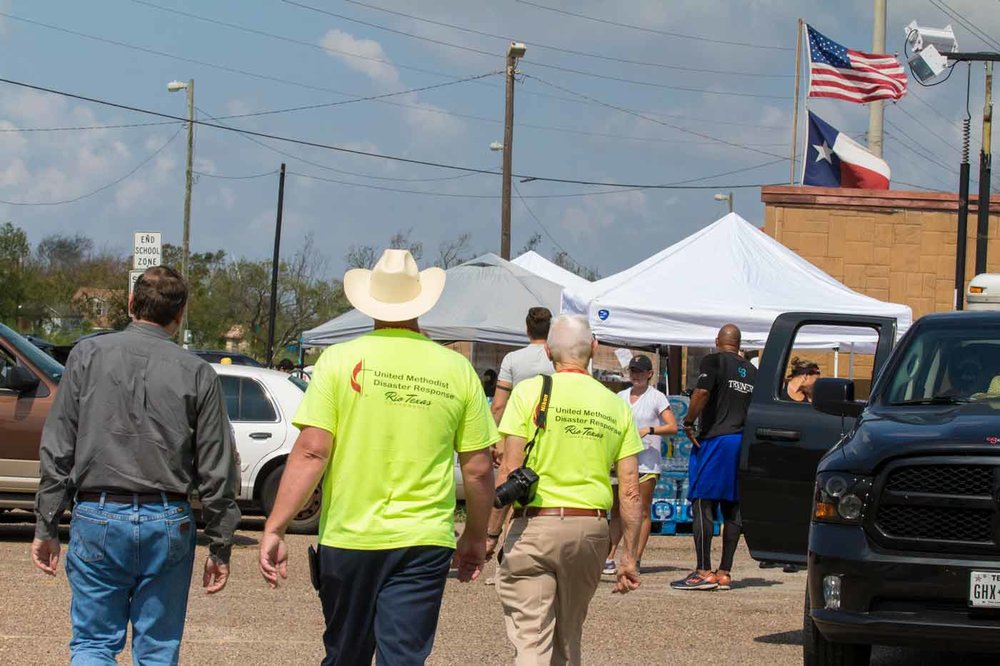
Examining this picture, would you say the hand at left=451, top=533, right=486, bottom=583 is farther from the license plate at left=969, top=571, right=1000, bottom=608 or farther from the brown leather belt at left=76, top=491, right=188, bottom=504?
the license plate at left=969, top=571, right=1000, bottom=608

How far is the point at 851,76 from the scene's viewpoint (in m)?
22.7

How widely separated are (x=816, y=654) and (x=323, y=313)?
60.0 metres

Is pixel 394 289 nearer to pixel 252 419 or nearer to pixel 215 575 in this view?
pixel 215 575

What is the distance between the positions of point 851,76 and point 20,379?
15.0 metres

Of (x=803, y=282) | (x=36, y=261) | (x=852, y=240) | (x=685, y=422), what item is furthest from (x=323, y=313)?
(x=685, y=422)

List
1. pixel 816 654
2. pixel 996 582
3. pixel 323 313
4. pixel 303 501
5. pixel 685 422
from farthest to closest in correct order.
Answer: pixel 323 313, pixel 685 422, pixel 816 654, pixel 996 582, pixel 303 501

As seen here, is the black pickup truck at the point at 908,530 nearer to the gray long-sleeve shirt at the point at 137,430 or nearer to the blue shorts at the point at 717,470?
the gray long-sleeve shirt at the point at 137,430

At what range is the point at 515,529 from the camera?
6004 millimetres

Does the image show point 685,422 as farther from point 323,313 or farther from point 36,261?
point 36,261

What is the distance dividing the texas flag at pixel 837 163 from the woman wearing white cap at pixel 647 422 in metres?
12.5

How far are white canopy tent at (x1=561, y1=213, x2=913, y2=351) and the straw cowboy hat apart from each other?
997cm

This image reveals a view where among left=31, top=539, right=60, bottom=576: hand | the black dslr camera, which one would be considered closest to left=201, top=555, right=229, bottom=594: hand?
left=31, top=539, right=60, bottom=576: hand

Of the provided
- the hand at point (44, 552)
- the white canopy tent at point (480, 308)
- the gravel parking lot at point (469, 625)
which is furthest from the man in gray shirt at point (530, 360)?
the white canopy tent at point (480, 308)

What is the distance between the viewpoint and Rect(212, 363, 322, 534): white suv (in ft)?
44.8
